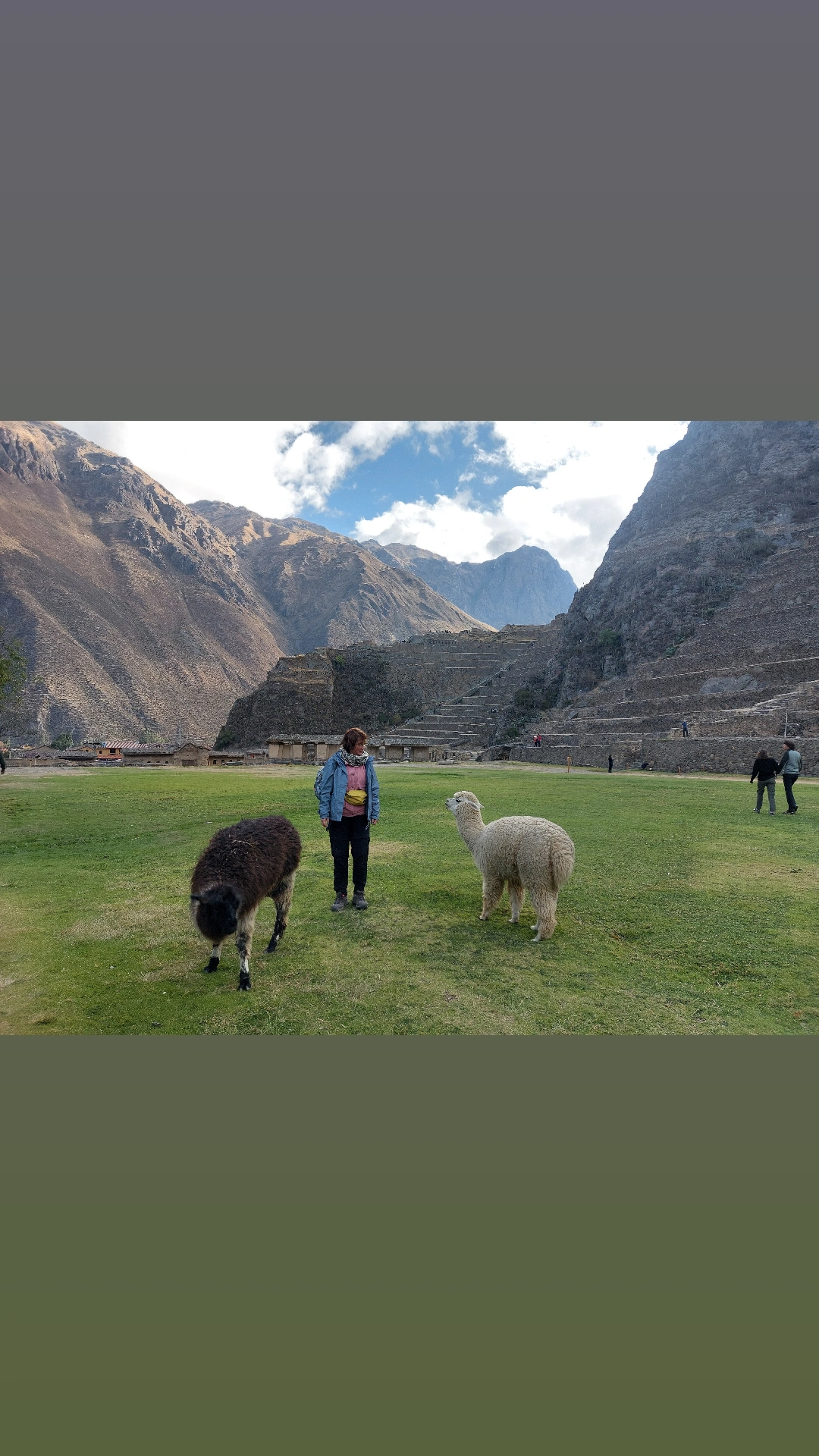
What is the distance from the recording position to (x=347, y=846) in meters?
5.44

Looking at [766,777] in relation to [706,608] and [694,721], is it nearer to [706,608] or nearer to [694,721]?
[694,721]

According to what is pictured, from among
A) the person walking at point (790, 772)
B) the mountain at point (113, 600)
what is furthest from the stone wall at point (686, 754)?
the mountain at point (113, 600)

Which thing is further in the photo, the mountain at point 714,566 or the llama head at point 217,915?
the mountain at point 714,566

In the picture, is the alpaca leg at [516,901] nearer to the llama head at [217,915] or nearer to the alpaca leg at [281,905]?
the alpaca leg at [281,905]

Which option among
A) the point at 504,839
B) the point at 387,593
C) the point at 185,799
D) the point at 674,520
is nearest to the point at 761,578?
the point at 674,520

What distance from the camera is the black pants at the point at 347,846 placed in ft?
17.7

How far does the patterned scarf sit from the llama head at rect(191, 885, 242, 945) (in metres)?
1.80

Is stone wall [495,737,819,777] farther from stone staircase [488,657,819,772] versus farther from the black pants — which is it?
the black pants

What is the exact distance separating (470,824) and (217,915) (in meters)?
2.60

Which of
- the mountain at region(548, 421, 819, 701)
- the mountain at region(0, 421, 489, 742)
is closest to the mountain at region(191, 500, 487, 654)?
the mountain at region(0, 421, 489, 742)

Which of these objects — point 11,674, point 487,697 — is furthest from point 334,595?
point 11,674

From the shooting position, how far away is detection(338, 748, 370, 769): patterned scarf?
17.5ft

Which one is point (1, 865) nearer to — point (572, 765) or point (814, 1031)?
point (814, 1031)

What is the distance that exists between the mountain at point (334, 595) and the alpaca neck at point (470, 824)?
13427cm
